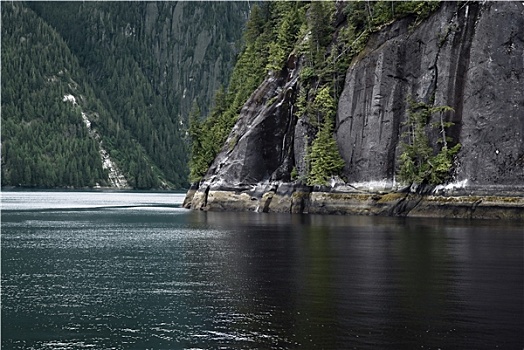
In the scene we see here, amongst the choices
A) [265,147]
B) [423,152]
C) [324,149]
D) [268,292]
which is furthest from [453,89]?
[268,292]

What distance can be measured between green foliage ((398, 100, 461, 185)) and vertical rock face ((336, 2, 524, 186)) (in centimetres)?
121

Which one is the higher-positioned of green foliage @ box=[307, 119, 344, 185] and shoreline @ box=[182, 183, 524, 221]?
green foliage @ box=[307, 119, 344, 185]

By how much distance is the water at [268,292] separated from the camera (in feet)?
82.2

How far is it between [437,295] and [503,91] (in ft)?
194

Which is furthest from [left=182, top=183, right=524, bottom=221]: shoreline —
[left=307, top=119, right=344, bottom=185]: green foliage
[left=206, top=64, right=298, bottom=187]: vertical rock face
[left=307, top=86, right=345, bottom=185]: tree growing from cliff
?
[left=307, top=86, right=345, bottom=185]: tree growing from cliff

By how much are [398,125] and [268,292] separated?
66.6 meters

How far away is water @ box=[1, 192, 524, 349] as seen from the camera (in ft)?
82.2

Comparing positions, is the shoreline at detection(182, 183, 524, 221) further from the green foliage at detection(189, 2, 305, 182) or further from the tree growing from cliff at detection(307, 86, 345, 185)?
the green foliage at detection(189, 2, 305, 182)

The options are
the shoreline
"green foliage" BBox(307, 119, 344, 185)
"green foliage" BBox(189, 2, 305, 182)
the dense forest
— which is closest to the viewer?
the shoreline

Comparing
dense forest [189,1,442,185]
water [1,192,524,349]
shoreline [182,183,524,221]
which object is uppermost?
dense forest [189,1,442,185]

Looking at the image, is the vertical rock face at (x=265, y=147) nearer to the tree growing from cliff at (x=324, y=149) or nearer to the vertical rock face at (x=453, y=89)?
the tree growing from cliff at (x=324, y=149)

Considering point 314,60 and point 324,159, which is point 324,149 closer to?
point 324,159

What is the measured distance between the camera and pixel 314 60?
109625 mm

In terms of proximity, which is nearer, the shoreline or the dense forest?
the shoreline
